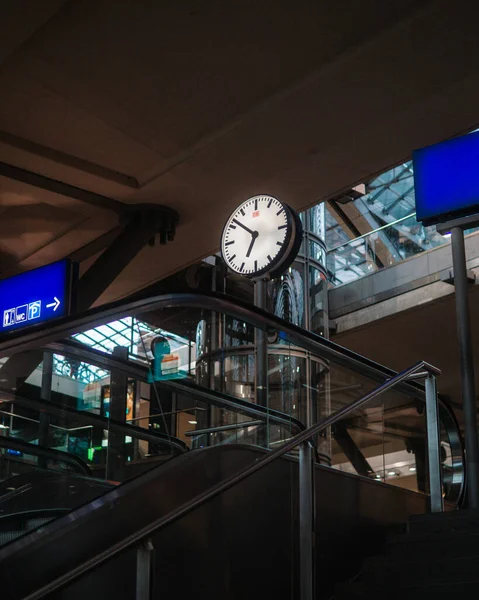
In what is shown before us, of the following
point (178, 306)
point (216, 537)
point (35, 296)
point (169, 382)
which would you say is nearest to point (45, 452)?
point (169, 382)

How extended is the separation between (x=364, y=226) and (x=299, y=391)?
52.6 feet

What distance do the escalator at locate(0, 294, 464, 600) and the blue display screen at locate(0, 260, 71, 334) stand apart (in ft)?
9.41

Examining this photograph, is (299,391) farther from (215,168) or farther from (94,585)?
(215,168)

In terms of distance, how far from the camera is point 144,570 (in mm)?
3418

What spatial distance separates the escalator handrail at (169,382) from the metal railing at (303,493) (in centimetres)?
52

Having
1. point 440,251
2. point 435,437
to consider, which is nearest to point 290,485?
point 435,437

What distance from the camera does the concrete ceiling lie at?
20.9 ft

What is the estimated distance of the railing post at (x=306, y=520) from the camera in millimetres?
4375

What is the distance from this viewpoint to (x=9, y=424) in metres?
5.27

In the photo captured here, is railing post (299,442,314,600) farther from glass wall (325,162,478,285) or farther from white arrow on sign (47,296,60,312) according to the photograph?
glass wall (325,162,478,285)

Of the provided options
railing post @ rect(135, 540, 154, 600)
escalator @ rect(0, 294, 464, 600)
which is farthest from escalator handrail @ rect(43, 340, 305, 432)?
railing post @ rect(135, 540, 154, 600)

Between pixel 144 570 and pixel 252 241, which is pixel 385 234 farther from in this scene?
pixel 144 570

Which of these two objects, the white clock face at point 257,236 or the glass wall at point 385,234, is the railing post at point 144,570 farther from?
the glass wall at point 385,234

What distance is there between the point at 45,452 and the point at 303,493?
164cm
